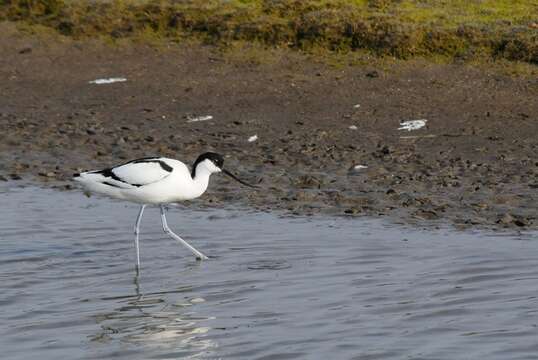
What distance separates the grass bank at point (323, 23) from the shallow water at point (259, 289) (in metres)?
6.54

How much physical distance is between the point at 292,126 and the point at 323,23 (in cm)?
358

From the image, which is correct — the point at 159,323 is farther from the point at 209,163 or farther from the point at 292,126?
the point at 292,126

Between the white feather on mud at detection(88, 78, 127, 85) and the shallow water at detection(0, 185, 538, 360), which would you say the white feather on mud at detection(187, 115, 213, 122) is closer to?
the white feather on mud at detection(88, 78, 127, 85)

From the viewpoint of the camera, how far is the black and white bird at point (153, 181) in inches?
450

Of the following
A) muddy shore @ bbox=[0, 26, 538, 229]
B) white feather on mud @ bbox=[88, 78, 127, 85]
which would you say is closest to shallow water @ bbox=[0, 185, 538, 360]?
muddy shore @ bbox=[0, 26, 538, 229]

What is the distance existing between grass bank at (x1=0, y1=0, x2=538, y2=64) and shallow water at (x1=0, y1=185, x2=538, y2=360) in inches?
257

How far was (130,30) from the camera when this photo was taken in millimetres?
20781

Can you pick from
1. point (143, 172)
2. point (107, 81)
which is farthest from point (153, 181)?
point (107, 81)

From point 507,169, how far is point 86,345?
719 centimetres

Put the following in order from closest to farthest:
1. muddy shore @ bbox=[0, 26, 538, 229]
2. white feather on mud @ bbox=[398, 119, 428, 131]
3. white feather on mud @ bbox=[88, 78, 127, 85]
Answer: muddy shore @ bbox=[0, 26, 538, 229] → white feather on mud @ bbox=[398, 119, 428, 131] → white feather on mud @ bbox=[88, 78, 127, 85]

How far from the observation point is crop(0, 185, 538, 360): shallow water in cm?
823

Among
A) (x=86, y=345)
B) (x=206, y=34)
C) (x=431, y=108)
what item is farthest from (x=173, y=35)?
(x=86, y=345)

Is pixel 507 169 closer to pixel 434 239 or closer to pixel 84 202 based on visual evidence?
pixel 434 239

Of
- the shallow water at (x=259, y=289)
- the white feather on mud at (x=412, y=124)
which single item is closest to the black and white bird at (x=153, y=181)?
the shallow water at (x=259, y=289)
